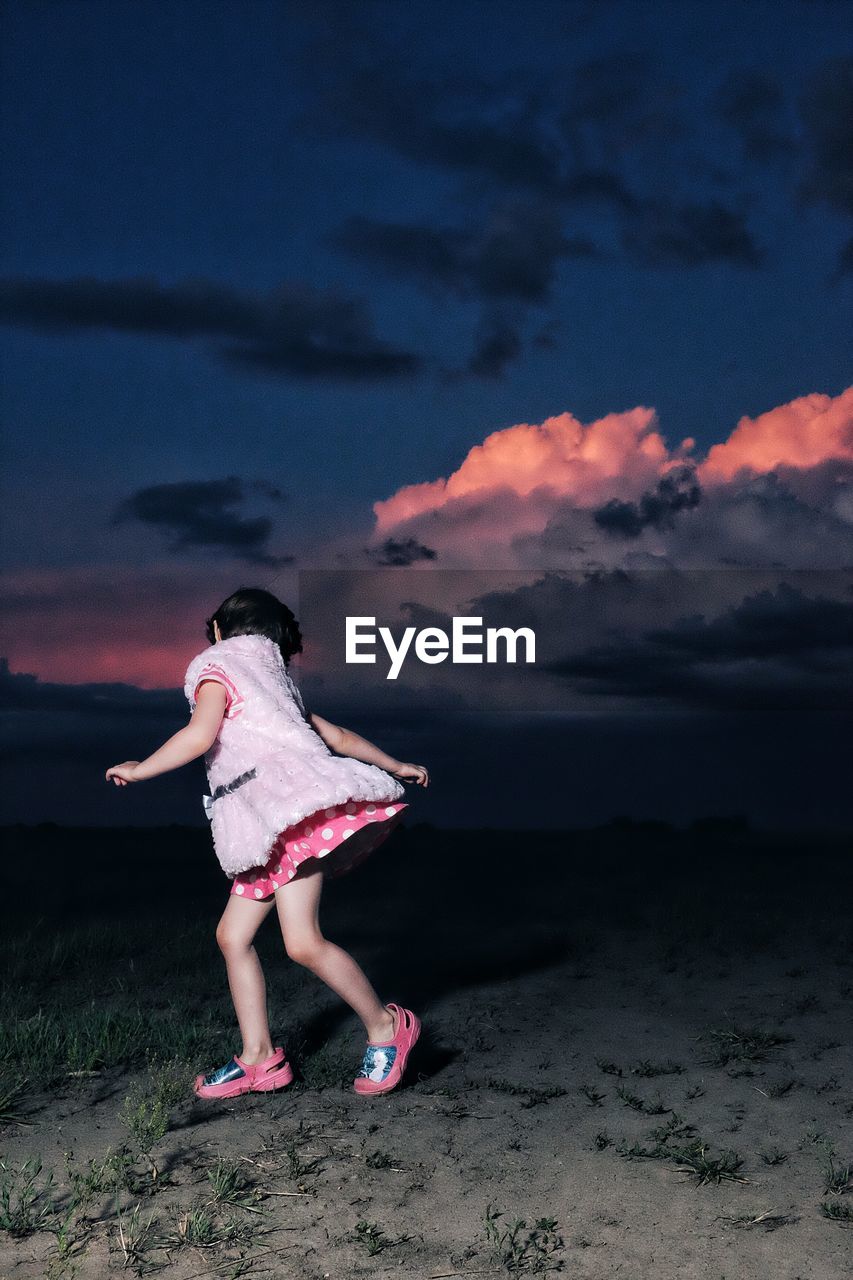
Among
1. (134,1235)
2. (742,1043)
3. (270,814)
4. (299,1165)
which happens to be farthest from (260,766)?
(742,1043)

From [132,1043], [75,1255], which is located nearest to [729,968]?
[132,1043]

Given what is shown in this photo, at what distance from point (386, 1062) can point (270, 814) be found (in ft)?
3.79

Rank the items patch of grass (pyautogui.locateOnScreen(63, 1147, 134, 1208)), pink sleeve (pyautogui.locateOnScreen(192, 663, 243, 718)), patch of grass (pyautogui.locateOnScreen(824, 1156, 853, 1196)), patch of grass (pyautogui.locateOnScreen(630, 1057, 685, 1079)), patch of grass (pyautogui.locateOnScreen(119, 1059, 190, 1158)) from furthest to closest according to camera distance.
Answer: patch of grass (pyautogui.locateOnScreen(630, 1057, 685, 1079))
pink sleeve (pyautogui.locateOnScreen(192, 663, 243, 718))
patch of grass (pyautogui.locateOnScreen(119, 1059, 190, 1158))
patch of grass (pyautogui.locateOnScreen(824, 1156, 853, 1196))
patch of grass (pyautogui.locateOnScreen(63, 1147, 134, 1208))

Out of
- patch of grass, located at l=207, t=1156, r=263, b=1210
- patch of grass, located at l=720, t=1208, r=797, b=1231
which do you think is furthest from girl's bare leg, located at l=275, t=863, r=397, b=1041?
patch of grass, located at l=720, t=1208, r=797, b=1231

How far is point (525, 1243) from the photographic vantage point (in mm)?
3295

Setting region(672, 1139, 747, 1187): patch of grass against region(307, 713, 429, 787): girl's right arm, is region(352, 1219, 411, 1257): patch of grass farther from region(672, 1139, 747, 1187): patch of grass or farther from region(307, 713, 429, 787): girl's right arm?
region(307, 713, 429, 787): girl's right arm

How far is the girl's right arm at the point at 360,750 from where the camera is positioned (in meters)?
4.81

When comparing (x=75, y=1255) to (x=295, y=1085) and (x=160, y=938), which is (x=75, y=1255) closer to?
(x=295, y=1085)

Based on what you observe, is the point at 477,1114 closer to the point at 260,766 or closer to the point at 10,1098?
the point at 260,766

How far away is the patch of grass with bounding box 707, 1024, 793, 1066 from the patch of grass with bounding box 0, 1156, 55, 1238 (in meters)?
2.90

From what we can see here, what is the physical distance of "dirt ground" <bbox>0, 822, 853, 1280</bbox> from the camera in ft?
10.8

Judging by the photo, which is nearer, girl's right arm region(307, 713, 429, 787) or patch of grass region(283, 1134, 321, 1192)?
patch of grass region(283, 1134, 321, 1192)

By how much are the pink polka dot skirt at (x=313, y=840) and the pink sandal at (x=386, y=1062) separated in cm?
72

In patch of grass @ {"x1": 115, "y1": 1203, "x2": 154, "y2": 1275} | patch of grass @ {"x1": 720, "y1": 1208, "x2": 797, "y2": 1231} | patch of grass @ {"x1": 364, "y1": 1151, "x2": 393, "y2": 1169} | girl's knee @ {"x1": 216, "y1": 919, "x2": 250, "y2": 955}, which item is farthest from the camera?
girl's knee @ {"x1": 216, "y1": 919, "x2": 250, "y2": 955}
